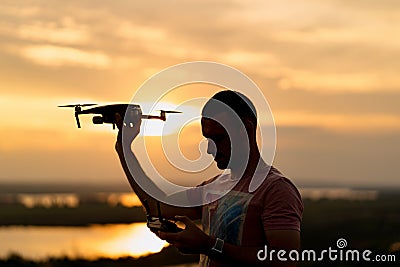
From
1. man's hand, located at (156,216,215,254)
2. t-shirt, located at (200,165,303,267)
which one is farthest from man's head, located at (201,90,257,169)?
man's hand, located at (156,216,215,254)

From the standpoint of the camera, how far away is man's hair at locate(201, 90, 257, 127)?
3.87 metres

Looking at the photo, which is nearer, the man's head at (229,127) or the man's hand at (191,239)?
the man's hand at (191,239)

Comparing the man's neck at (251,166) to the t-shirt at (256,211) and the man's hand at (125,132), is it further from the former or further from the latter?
the man's hand at (125,132)

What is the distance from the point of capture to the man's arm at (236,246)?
365cm

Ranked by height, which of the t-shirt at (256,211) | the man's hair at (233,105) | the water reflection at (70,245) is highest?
the man's hair at (233,105)

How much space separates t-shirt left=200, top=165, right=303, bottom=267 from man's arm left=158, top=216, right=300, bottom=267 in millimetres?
51

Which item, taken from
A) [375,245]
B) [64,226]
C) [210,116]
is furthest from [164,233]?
[64,226]

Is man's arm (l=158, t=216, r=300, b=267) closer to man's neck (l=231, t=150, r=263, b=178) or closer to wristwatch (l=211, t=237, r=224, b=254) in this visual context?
wristwatch (l=211, t=237, r=224, b=254)

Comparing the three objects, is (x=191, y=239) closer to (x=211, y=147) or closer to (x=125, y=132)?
(x=211, y=147)

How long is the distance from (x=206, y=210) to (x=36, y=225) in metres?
52.6

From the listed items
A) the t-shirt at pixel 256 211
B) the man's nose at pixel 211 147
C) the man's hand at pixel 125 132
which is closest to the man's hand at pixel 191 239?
the t-shirt at pixel 256 211

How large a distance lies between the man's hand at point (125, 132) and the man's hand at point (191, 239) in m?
0.57

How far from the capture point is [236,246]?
373cm

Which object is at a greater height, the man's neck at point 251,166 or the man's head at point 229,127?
the man's head at point 229,127
